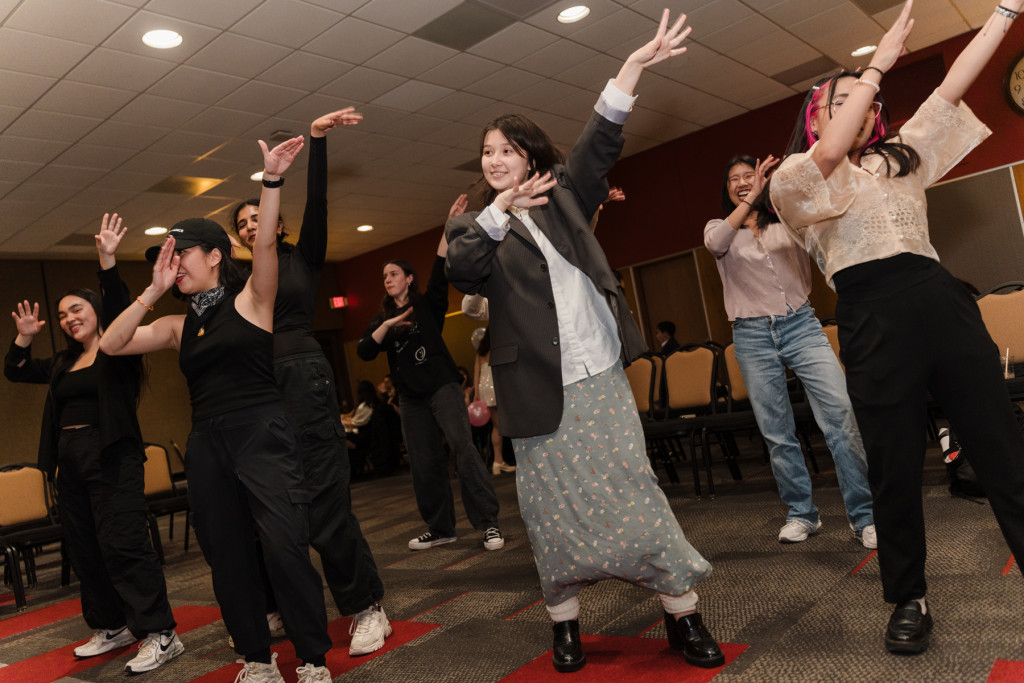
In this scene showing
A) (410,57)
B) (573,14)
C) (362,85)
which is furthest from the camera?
(362,85)

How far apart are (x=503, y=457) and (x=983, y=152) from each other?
5601mm

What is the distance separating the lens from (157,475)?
568 cm

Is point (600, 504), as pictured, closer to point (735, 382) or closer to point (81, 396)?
point (81, 396)

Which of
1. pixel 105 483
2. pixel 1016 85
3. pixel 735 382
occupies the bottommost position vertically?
pixel 735 382

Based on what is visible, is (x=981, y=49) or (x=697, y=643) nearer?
(x=981, y=49)

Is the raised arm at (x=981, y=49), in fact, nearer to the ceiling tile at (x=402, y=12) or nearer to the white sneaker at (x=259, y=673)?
the white sneaker at (x=259, y=673)

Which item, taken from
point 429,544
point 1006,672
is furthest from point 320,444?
point 1006,672

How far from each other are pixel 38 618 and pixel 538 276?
3.84 metres

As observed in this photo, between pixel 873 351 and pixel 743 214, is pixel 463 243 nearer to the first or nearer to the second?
pixel 873 351

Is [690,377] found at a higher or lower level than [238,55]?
lower

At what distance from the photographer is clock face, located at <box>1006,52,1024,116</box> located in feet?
22.7

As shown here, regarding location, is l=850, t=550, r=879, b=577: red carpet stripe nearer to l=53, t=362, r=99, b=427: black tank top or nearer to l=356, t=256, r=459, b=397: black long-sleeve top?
l=356, t=256, r=459, b=397: black long-sleeve top

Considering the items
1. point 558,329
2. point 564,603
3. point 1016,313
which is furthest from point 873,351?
point 1016,313

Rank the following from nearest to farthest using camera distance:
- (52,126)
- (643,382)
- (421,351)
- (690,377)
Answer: (421,351) < (690,377) < (643,382) < (52,126)
